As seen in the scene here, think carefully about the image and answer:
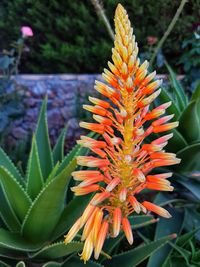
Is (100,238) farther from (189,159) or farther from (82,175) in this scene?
(189,159)

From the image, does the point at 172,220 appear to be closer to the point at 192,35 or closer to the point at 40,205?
the point at 40,205

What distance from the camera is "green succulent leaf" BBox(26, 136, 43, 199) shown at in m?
2.09

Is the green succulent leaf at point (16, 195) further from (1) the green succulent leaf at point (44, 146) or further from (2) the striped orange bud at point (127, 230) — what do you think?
(2) the striped orange bud at point (127, 230)

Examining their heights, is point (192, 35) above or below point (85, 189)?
above

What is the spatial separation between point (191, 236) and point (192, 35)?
201cm

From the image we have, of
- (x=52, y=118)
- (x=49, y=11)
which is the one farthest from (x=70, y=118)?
(x=49, y=11)

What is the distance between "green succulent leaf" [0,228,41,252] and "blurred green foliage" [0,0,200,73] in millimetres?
2177

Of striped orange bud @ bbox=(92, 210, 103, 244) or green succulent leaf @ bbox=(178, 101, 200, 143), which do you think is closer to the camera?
striped orange bud @ bbox=(92, 210, 103, 244)

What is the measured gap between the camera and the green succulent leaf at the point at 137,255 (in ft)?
6.57

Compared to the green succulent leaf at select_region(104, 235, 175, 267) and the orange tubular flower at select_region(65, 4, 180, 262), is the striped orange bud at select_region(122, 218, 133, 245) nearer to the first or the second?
the orange tubular flower at select_region(65, 4, 180, 262)

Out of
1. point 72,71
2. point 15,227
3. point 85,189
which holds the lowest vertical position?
point 15,227

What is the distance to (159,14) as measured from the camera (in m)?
3.89

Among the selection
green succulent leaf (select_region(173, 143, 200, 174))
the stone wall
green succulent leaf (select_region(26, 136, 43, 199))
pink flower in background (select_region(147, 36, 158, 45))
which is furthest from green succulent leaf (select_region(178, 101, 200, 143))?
the stone wall

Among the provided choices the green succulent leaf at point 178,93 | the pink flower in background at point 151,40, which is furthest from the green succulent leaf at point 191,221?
the pink flower in background at point 151,40
